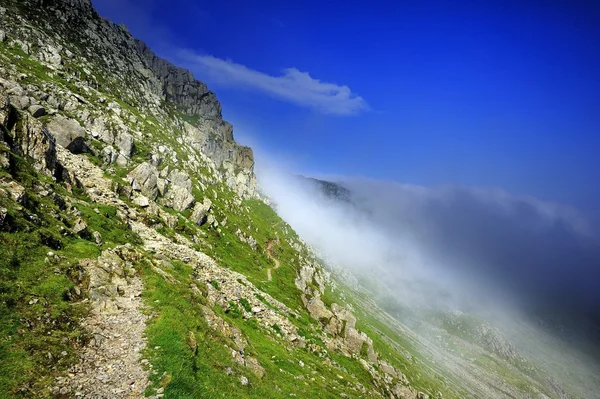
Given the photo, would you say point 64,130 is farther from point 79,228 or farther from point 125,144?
point 79,228

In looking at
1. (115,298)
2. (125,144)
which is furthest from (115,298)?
(125,144)

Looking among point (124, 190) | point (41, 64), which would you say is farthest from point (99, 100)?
point (124, 190)

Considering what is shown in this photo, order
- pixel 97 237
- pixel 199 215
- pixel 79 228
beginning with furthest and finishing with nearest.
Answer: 1. pixel 199 215
2. pixel 97 237
3. pixel 79 228

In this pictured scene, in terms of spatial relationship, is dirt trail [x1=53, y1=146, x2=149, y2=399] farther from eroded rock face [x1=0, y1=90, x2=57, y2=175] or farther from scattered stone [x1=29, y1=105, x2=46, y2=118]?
scattered stone [x1=29, y1=105, x2=46, y2=118]

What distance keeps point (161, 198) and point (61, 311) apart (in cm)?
6831

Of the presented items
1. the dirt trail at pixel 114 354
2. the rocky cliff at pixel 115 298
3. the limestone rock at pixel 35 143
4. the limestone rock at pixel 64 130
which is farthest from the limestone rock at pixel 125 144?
the dirt trail at pixel 114 354

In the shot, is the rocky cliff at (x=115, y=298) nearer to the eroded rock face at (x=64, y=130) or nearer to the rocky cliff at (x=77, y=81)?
the eroded rock face at (x=64, y=130)

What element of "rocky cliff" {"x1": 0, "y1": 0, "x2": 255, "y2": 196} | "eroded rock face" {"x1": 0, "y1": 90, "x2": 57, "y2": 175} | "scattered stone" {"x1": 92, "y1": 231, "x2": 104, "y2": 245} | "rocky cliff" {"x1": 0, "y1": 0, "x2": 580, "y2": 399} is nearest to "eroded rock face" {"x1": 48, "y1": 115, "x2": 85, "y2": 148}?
"rocky cliff" {"x1": 0, "y1": 0, "x2": 255, "y2": 196}

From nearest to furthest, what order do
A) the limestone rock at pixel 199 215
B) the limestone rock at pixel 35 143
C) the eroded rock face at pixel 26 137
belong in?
the eroded rock face at pixel 26 137
the limestone rock at pixel 35 143
the limestone rock at pixel 199 215

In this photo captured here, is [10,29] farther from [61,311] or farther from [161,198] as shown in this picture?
[61,311]

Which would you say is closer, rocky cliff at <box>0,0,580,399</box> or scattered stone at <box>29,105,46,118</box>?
rocky cliff at <box>0,0,580,399</box>

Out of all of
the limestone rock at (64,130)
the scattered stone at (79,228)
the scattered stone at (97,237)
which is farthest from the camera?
the limestone rock at (64,130)

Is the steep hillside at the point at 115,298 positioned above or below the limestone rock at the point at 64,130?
below

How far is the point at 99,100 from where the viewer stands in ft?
388
